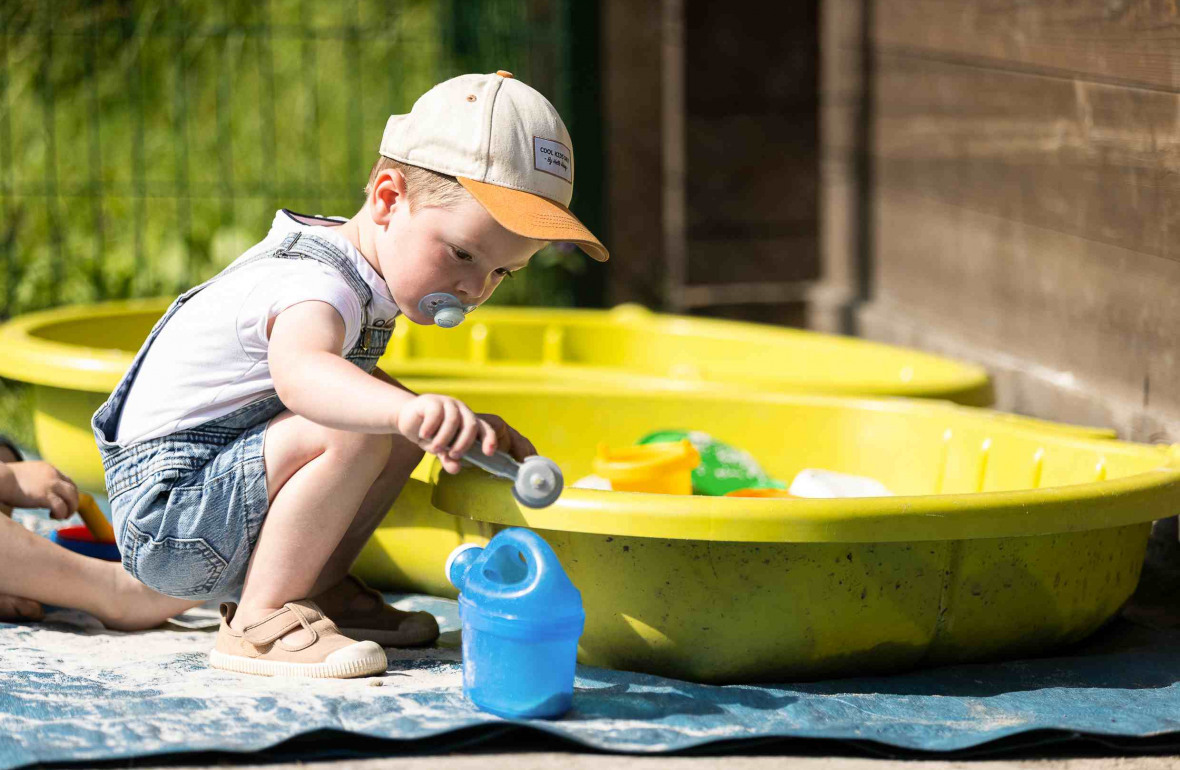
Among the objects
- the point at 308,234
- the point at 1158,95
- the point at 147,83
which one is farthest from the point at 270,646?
the point at 147,83

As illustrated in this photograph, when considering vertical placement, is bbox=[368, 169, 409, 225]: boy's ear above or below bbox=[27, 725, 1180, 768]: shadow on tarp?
above

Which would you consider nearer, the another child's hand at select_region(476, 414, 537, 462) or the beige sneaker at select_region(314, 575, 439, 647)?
the another child's hand at select_region(476, 414, 537, 462)

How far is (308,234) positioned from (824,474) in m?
0.83

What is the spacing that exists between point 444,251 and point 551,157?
0.15m

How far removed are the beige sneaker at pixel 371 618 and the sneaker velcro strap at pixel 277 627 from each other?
12 centimetres

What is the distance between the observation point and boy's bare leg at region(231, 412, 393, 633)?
1.45 meters

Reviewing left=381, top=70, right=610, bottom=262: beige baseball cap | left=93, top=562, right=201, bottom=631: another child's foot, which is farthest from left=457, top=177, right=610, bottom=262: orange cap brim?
left=93, top=562, right=201, bottom=631: another child's foot

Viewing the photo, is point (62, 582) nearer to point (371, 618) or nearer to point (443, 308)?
point (371, 618)

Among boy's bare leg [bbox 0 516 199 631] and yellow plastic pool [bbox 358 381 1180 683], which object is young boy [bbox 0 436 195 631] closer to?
boy's bare leg [bbox 0 516 199 631]

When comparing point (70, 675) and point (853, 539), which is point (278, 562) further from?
point (853, 539)

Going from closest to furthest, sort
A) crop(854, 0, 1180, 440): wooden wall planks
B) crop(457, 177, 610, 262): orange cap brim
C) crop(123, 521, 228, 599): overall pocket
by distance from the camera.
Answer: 1. crop(457, 177, 610, 262): orange cap brim
2. crop(123, 521, 228, 599): overall pocket
3. crop(854, 0, 1180, 440): wooden wall planks

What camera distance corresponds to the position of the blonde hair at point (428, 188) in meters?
1.43

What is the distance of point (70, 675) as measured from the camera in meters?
1.46

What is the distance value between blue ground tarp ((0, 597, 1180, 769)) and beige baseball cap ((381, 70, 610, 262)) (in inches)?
18.9
